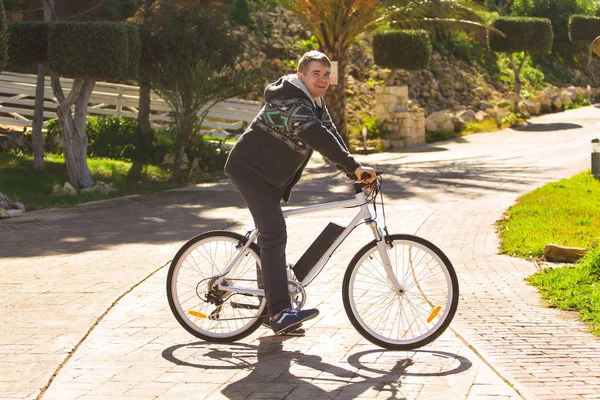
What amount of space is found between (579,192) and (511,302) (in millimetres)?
7219

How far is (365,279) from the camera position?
239 inches

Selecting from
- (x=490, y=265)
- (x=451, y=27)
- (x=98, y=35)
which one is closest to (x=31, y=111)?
(x=98, y=35)

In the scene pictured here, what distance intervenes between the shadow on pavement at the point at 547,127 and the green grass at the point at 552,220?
42.2 feet

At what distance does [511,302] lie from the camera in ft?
24.3

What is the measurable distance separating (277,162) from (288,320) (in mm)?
893

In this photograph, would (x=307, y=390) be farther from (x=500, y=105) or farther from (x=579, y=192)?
(x=500, y=105)

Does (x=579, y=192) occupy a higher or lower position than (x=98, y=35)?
lower

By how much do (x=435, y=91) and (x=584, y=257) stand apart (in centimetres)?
2347

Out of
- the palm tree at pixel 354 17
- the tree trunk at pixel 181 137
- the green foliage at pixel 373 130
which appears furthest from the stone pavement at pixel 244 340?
the green foliage at pixel 373 130

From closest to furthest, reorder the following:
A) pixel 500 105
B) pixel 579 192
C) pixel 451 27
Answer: pixel 579 192 < pixel 451 27 < pixel 500 105


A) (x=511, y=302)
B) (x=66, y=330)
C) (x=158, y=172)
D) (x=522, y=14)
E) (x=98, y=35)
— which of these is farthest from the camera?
(x=522, y=14)

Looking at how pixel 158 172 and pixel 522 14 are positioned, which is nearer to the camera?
pixel 158 172

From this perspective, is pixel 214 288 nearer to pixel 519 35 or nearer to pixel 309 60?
pixel 309 60

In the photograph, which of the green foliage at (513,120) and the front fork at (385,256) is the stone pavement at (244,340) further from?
the green foliage at (513,120)
